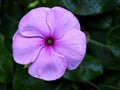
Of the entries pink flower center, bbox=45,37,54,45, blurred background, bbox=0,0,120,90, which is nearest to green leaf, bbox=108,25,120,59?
blurred background, bbox=0,0,120,90

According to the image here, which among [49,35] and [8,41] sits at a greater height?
[49,35]

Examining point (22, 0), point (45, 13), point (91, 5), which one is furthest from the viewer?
point (22, 0)

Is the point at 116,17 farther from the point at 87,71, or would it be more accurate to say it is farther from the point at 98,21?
the point at 87,71

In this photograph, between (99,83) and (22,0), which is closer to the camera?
(99,83)

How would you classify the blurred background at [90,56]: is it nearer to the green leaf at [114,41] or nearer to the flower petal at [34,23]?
the green leaf at [114,41]

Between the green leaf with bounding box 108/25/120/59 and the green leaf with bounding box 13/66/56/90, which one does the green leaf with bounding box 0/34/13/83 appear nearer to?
the green leaf with bounding box 13/66/56/90

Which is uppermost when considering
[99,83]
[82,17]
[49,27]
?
[49,27]

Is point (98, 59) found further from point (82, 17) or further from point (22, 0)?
point (22, 0)

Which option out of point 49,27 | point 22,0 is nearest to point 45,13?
point 49,27
